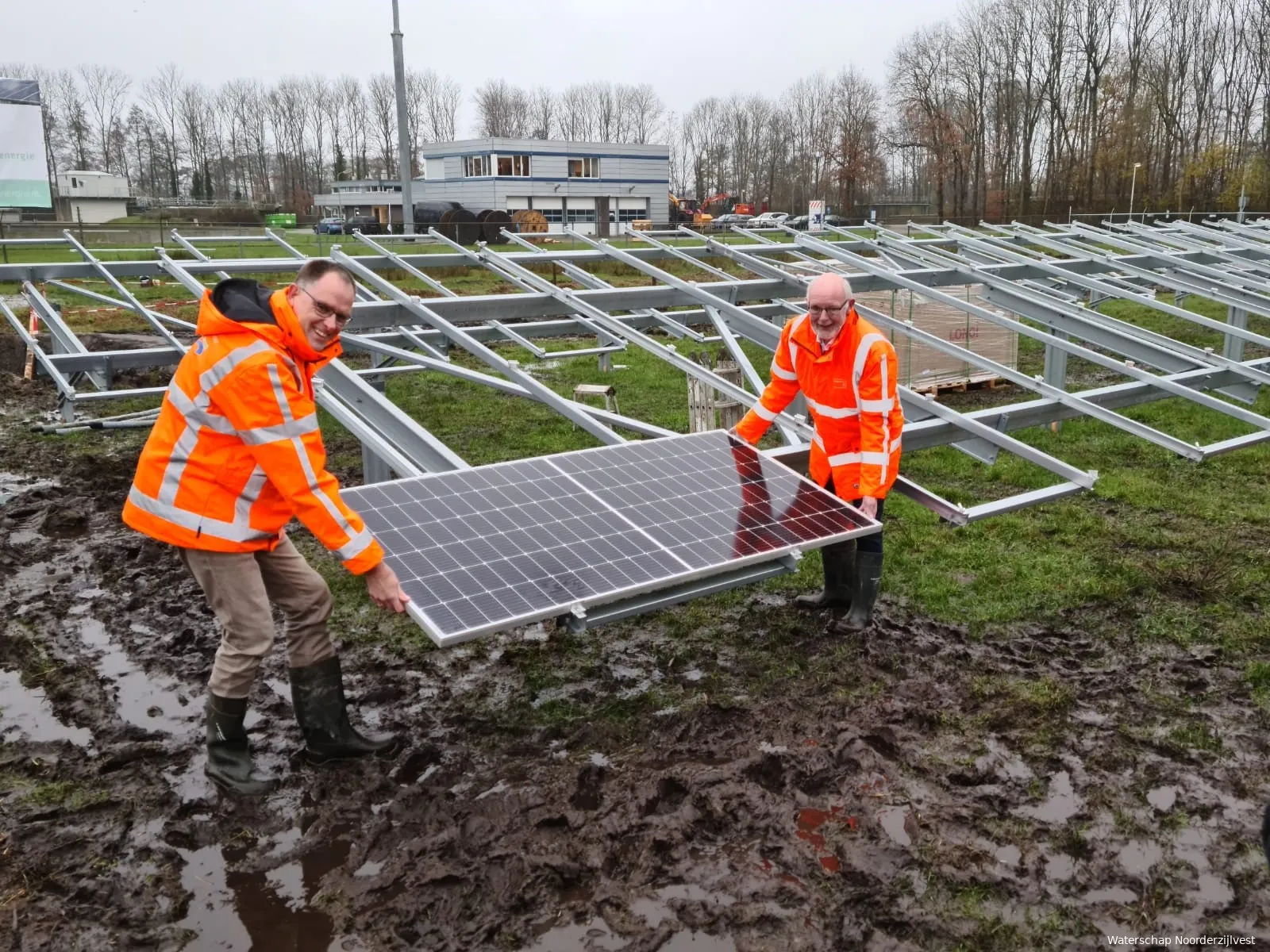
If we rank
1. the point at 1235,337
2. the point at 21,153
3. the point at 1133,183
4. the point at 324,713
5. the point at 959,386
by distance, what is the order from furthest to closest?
1. the point at 1133,183
2. the point at 21,153
3. the point at 959,386
4. the point at 1235,337
5. the point at 324,713

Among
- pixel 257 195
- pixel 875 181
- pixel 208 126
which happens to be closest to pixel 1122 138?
pixel 875 181

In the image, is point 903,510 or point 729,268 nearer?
point 903,510

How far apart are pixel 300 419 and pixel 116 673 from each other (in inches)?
112

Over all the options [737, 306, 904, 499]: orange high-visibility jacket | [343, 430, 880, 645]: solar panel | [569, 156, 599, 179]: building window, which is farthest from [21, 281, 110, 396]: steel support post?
[569, 156, 599, 179]: building window

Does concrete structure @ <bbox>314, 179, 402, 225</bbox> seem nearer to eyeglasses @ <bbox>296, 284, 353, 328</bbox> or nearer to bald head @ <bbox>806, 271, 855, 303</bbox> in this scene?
bald head @ <bbox>806, 271, 855, 303</bbox>

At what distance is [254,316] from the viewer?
12.5 ft

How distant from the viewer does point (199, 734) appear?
4.95 meters

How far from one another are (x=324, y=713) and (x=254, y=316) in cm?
189

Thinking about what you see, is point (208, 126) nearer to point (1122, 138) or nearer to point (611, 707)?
point (1122, 138)

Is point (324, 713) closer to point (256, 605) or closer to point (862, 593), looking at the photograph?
point (256, 605)

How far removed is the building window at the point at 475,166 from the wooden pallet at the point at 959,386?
4829 centimetres

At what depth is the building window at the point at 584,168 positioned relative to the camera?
195 feet

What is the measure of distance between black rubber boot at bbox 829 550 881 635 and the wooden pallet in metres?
6.93

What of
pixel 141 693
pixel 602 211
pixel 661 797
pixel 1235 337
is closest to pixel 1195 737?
pixel 661 797
